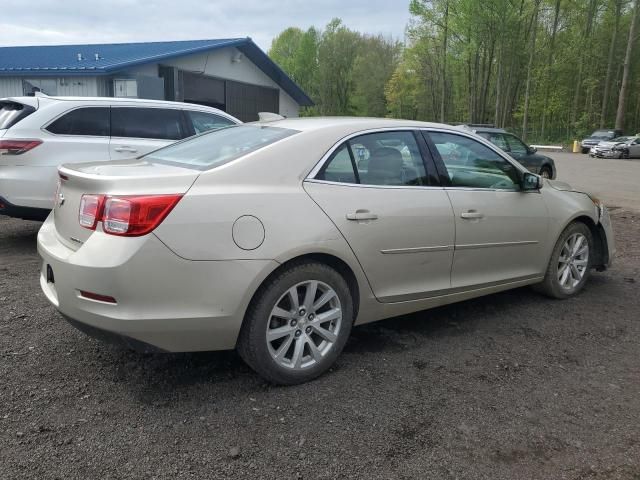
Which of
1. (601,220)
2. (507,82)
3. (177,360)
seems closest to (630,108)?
(507,82)

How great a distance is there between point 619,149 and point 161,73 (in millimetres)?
27099

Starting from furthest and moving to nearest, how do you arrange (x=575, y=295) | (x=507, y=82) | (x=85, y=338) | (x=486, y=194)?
(x=507, y=82) < (x=575, y=295) < (x=486, y=194) < (x=85, y=338)

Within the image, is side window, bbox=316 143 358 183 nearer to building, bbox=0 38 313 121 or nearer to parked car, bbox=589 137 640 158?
building, bbox=0 38 313 121

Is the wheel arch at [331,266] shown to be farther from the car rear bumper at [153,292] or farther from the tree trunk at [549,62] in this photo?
the tree trunk at [549,62]

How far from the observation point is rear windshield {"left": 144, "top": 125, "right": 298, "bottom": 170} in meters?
3.38

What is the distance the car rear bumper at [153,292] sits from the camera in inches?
110

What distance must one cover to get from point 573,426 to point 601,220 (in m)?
2.90

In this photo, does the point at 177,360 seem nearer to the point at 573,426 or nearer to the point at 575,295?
the point at 573,426

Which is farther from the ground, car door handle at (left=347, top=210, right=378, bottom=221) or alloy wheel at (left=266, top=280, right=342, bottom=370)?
car door handle at (left=347, top=210, right=378, bottom=221)

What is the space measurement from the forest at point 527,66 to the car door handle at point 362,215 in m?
46.7

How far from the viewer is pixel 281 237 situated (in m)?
3.08

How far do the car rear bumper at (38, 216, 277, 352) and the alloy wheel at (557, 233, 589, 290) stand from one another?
313cm

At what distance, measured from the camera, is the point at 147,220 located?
2.81 meters

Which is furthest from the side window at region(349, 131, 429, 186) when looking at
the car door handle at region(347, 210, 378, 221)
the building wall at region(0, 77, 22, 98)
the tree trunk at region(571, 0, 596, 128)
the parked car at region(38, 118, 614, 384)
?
the tree trunk at region(571, 0, 596, 128)
